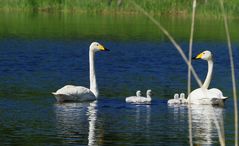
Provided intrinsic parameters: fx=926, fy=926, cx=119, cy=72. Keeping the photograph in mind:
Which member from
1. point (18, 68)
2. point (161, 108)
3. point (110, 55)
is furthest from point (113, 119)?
point (110, 55)

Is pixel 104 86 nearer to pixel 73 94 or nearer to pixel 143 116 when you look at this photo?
pixel 73 94

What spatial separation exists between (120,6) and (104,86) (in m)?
32.7

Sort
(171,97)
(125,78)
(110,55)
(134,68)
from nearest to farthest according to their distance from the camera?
(171,97), (125,78), (134,68), (110,55)

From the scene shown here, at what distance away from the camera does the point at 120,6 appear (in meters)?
54.7

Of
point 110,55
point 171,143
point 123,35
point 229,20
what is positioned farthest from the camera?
point 229,20

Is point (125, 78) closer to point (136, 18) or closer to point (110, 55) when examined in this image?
point (110, 55)

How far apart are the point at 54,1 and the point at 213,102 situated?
40.7 metres

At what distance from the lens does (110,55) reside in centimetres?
3241

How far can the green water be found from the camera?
4156 centimetres

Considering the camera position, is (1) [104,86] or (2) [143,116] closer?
(2) [143,116]

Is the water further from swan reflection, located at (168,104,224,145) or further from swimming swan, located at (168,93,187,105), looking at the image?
swimming swan, located at (168,93,187,105)

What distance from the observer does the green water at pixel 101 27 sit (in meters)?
41.6

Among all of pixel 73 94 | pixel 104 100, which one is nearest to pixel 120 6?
pixel 104 100

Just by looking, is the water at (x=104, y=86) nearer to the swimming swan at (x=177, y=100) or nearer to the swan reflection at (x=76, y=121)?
the swan reflection at (x=76, y=121)
